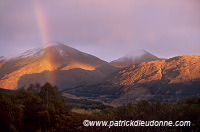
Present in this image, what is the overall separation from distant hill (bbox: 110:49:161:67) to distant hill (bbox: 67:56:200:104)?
82.7 m

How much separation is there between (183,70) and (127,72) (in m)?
20.7

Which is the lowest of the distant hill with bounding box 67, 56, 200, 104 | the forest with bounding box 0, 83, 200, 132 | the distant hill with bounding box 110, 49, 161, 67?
the forest with bounding box 0, 83, 200, 132

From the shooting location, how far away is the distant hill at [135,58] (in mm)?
159500

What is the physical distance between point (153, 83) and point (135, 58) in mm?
111858

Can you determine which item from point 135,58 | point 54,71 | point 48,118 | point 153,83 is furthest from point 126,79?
point 135,58

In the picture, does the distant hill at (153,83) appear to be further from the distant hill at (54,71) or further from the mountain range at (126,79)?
the distant hill at (54,71)

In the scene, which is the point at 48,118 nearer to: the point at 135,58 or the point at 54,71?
the point at 54,71

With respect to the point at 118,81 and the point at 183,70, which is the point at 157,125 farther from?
the point at 118,81

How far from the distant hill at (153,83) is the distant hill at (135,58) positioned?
8271 cm

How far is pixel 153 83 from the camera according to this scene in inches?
2325

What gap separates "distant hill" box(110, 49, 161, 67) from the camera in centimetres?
15950

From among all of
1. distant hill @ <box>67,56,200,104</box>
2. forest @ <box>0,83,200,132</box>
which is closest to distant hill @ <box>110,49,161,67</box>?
distant hill @ <box>67,56,200,104</box>

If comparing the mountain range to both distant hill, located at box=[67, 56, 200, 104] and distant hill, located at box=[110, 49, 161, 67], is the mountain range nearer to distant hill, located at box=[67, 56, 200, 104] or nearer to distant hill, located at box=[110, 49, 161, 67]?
distant hill, located at box=[67, 56, 200, 104]

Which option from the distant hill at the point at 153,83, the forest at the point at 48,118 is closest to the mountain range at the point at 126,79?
the distant hill at the point at 153,83
